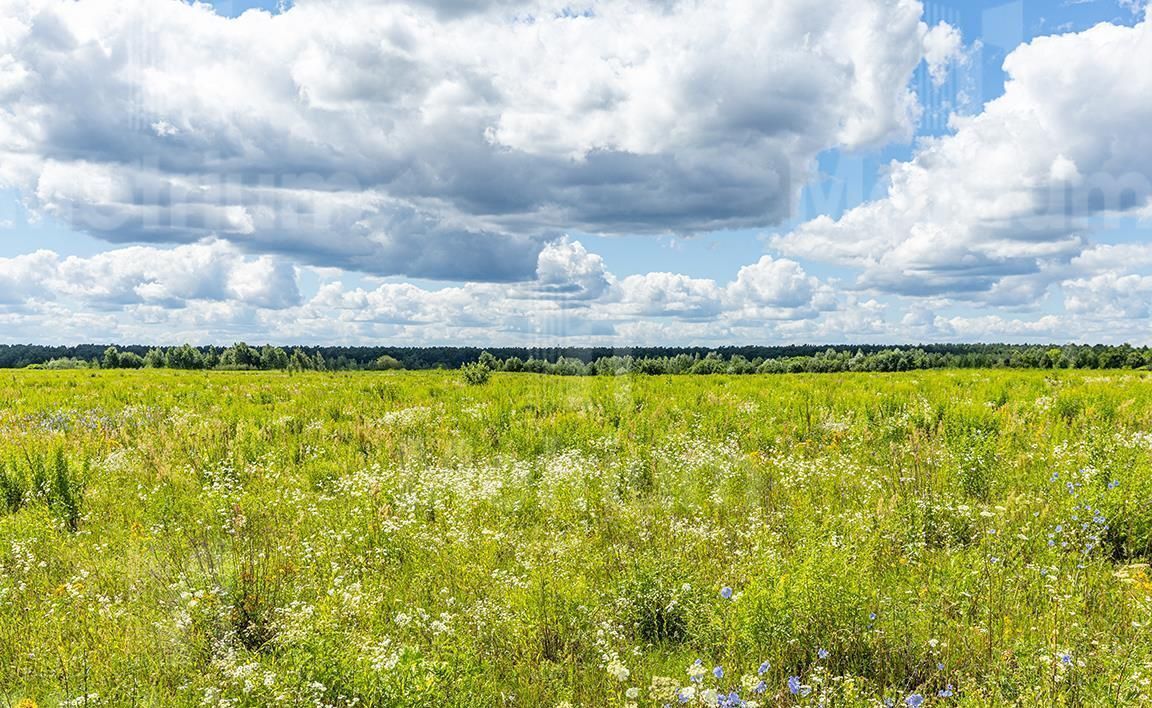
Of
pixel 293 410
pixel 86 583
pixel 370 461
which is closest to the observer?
pixel 86 583

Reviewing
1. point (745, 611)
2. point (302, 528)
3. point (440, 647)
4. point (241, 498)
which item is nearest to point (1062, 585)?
→ point (745, 611)

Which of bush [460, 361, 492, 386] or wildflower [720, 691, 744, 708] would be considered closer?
wildflower [720, 691, 744, 708]

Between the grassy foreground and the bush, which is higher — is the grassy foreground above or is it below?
below

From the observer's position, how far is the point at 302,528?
6.72 meters

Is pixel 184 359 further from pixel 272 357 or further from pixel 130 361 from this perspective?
pixel 272 357

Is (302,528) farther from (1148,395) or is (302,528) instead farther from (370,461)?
(1148,395)

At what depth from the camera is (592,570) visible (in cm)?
541

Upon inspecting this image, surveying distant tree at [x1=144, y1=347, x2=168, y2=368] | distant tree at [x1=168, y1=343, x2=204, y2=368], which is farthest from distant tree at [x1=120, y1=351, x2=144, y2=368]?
distant tree at [x1=168, y1=343, x2=204, y2=368]

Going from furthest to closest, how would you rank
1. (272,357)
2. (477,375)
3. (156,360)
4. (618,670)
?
(272,357) < (156,360) < (477,375) < (618,670)

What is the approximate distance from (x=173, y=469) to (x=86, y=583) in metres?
4.26

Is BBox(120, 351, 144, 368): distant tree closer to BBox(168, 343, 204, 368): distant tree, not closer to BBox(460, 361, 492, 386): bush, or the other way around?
BBox(168, 343, 204, 368): distant tree

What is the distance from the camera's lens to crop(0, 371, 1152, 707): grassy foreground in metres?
3.74

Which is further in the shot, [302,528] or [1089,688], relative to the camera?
[302,528]

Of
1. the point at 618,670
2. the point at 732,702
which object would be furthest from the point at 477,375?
the point at 732,702
